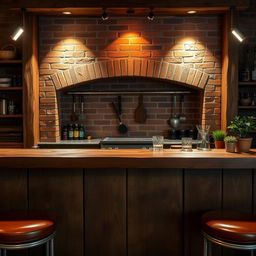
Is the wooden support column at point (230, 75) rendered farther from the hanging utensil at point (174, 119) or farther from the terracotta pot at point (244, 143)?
the terracotta pot at point (244, 143)

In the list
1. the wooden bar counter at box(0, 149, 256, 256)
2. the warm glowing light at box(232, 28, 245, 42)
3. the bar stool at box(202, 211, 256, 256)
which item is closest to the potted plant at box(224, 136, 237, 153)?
the wooden bar counter at box(0, 149, 256, 256)

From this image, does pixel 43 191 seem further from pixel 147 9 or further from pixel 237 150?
pixel 147 9

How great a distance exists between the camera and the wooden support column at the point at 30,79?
3660 millimetres

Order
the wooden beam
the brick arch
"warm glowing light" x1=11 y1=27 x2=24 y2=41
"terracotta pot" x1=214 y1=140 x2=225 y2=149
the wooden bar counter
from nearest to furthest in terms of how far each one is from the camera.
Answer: the wooden bar counter
"terracotta pot" x1=214 y1=140 x2=225 y2=149
"warm glowing light" x1=11 y1=27 x2=24 y2=41
the wooden beam
the brick arch

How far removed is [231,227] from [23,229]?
3.37 ft

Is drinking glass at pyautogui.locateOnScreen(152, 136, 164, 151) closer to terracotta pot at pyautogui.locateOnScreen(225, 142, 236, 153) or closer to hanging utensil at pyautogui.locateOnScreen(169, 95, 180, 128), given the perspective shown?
terracotta pot at pyautogui.locateOnScreen(225, 142, 236, 153)

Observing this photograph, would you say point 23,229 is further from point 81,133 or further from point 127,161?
point 81,133

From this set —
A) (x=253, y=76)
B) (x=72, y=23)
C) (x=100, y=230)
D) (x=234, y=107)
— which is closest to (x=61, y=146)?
(x=72, y=23)

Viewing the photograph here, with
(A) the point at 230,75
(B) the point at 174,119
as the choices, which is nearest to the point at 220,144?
(A) the point at 230,75

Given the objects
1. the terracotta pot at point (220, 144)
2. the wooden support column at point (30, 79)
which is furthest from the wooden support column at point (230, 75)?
the wooden support column at point (30, 79)

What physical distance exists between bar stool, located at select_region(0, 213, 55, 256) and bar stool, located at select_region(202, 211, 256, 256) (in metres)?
0.82

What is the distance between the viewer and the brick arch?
3.81 meters

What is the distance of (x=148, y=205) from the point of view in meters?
2.02

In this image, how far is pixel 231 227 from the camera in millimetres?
1545
